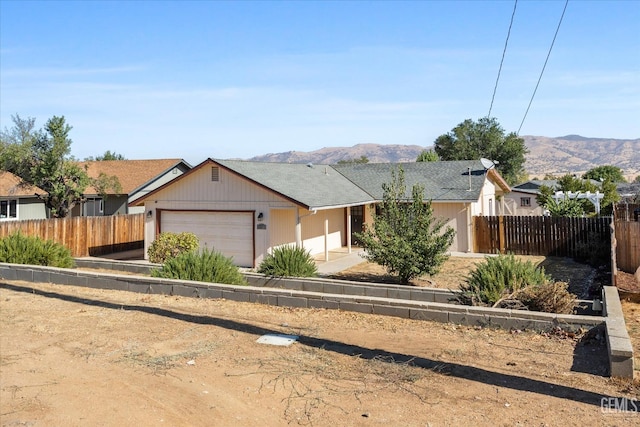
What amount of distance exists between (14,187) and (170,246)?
17567mm

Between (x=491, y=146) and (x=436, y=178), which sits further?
Answer: (x=491, y=146)

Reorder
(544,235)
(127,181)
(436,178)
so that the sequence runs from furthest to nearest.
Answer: (127,181) → (436,178) → (544,235)

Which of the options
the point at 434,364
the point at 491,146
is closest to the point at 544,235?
the point at 434,364

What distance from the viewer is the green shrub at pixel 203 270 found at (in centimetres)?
1197

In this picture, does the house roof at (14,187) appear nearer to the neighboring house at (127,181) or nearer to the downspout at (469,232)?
the neighboring house at (127,181)

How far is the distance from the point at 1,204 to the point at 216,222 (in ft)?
60.3

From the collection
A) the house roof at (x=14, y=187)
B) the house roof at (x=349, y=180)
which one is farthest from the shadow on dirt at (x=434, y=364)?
the house roof at (x=14, y=187)

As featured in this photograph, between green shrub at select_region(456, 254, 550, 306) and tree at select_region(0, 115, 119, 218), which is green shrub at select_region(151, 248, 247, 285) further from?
tree at select_region(0, 115, 119, 218)

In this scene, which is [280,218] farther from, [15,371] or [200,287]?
[15,371]

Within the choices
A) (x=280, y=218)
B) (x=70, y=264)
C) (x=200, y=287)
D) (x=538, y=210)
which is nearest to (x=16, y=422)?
(x=200, y=287)

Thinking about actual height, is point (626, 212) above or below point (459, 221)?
above

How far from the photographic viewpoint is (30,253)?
15234mm

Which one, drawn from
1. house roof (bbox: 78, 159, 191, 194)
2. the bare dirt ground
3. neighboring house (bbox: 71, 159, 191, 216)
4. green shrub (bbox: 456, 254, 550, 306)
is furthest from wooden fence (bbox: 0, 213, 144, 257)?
green shrub (bbox: 456, 254, 550, 306)

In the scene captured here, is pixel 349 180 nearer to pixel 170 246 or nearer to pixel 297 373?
pixel 170 246
